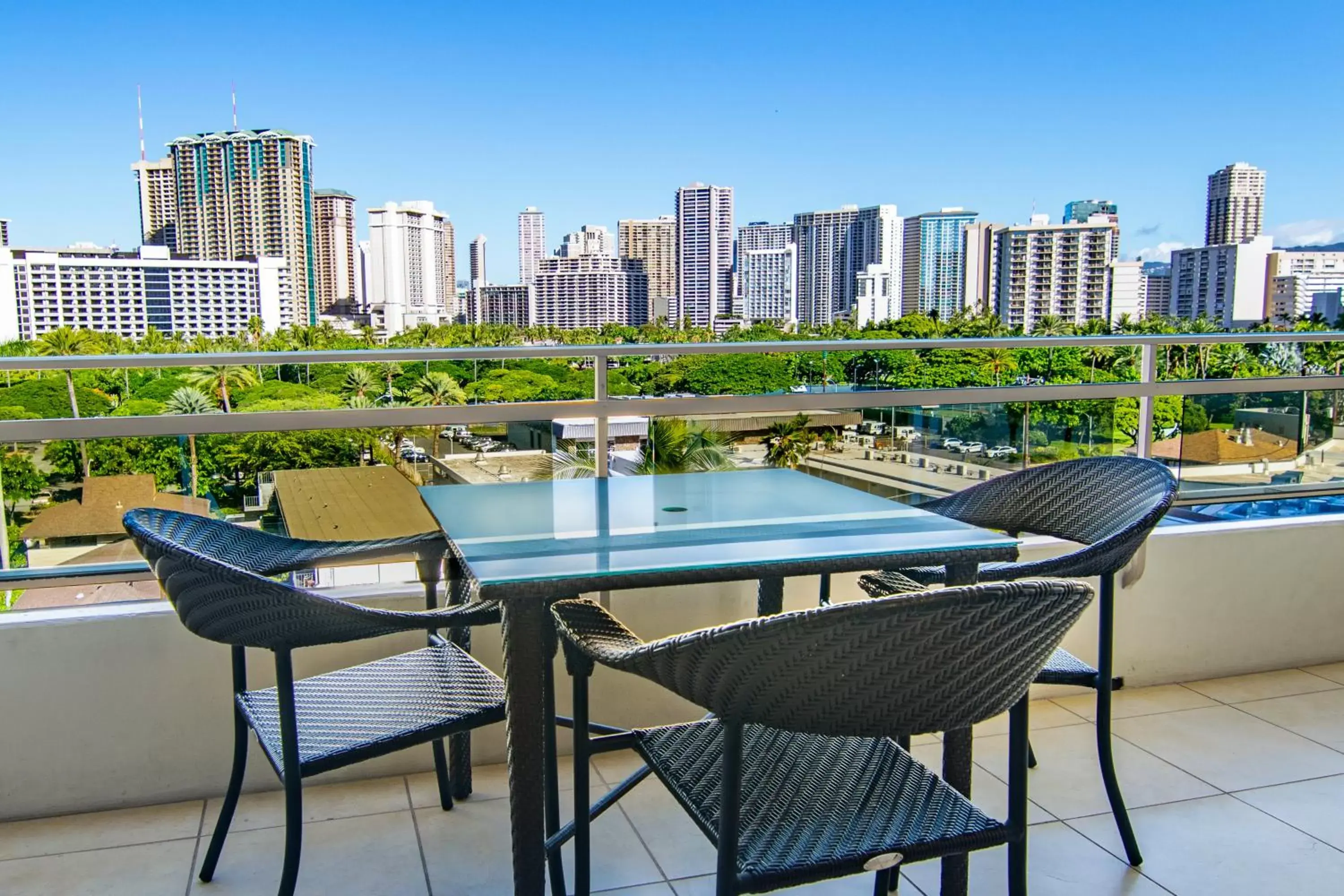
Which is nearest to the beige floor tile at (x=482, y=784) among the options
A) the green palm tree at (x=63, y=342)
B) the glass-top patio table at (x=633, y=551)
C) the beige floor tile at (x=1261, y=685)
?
the glass-top patio table at (x=633, y=551)

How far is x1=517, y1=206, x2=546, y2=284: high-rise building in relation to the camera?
75.5 metres

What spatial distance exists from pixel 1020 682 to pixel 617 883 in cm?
105

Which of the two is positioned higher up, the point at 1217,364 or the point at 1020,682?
the point at 1217,364

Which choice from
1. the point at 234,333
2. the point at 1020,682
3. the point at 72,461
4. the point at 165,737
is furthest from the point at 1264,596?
the point at 234,333

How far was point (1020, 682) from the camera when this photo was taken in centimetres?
134

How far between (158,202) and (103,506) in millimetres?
83110

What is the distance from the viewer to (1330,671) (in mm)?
3316

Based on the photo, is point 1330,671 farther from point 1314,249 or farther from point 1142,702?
point 1314,249

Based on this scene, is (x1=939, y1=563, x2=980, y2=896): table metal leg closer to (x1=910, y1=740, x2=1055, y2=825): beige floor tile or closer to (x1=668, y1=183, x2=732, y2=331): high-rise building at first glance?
(x1=910, y1=740, x2=1055, y2=825): beige floor tile

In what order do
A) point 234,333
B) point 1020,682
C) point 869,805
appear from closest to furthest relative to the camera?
point 1020,682 → point 869,805 → point 234,333

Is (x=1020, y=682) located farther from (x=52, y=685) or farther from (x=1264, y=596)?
(x=1264, y=596)

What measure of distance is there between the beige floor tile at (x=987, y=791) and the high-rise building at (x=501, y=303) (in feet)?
259

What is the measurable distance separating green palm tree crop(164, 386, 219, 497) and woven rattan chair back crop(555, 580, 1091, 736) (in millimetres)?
1481

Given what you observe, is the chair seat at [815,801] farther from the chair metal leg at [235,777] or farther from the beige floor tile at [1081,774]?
the beige floor tile at [1081,774]
